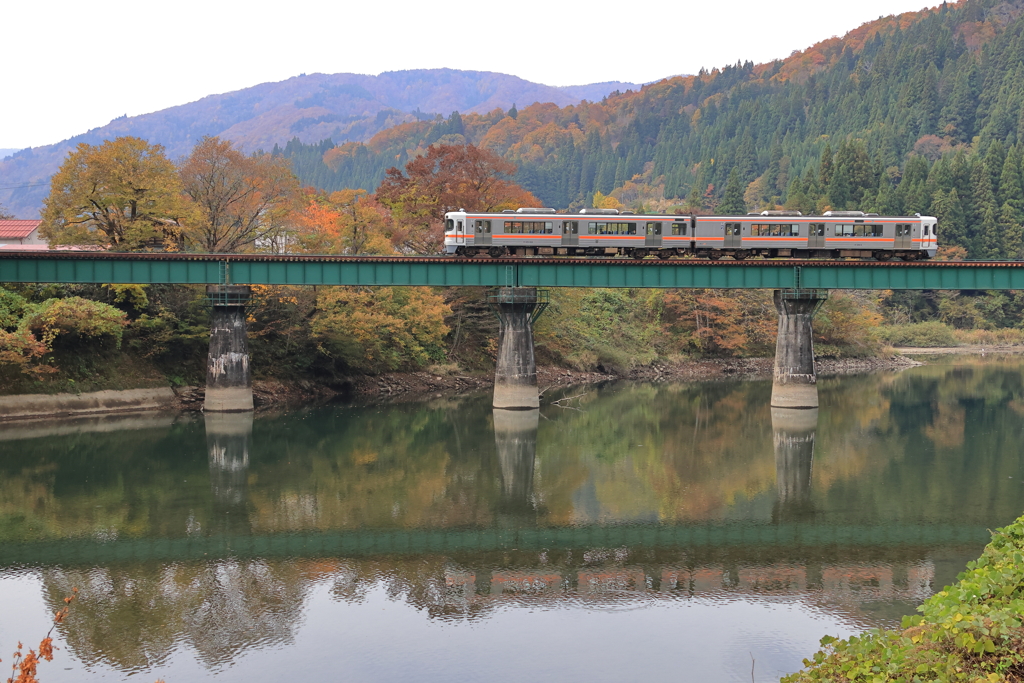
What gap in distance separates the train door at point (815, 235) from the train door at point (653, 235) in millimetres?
9225

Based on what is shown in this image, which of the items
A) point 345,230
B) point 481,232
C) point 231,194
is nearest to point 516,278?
point 481,232

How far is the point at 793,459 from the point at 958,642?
30.4 m

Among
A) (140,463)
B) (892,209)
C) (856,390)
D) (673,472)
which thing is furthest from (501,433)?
(892,209)

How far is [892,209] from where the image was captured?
144 meters

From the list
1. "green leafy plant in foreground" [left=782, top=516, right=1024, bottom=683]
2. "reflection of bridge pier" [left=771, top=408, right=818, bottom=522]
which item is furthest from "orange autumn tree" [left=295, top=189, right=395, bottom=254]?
"green leafy plant in foreground" [left=782, top=516, right=1024, bottom=683]

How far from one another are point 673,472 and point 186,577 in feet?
71.4

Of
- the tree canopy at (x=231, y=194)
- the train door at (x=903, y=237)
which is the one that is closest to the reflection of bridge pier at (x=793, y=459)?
the train door at (x=903, y=237)

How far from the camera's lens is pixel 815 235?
57844mm

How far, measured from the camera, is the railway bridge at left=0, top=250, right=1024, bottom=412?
55.3 m

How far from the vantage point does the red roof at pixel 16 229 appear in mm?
69125

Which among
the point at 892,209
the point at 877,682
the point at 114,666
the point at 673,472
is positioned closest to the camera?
the point at 877,682

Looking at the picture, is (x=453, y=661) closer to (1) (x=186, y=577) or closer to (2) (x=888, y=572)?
(1) (x=186, y=577)

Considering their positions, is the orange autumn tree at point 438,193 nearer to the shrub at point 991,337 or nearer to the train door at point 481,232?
the train door at point 481,232

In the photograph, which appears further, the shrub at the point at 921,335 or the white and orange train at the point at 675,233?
the shrub at the point at 921,335
